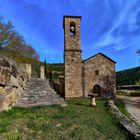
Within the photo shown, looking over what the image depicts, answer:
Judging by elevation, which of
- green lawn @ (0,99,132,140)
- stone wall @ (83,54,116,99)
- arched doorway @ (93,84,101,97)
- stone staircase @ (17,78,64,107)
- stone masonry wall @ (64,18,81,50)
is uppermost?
stone masonry wall @ (64,18,81,50)

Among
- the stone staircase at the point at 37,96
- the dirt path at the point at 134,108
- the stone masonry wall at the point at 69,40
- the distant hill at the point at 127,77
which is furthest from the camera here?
the distant hill at the point at 127,77

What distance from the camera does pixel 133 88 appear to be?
145 ft

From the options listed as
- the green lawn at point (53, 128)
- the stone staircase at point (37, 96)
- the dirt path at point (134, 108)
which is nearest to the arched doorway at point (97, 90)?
the dirt path at point (134, 108)

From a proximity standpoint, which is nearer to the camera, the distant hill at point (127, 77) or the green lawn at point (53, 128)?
the green lawn at point (53, 128)

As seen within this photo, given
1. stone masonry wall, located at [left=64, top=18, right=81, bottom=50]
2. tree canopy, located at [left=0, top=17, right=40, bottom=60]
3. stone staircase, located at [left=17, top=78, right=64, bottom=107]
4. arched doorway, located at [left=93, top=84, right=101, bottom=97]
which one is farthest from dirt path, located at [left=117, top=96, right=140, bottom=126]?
tree canopy, located at [left=0, top=17, right=40, bottom=60]

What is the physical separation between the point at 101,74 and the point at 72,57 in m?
3.77

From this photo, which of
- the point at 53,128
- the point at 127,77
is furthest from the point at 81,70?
the point at 127,77

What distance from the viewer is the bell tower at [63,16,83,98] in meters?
25.1

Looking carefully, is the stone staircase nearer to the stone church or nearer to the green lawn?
the green lawn

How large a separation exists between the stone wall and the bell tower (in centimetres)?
102

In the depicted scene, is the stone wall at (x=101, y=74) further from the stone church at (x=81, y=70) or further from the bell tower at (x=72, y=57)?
the bell tower at (x=72, y=57)

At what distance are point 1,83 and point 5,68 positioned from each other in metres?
0.58

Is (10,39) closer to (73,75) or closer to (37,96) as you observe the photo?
(73,75)

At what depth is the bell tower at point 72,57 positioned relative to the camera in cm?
2509
